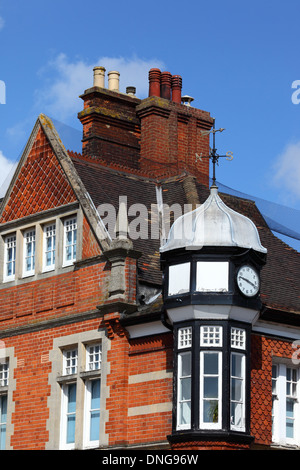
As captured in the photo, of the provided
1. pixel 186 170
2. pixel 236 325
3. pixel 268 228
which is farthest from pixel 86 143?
pixel 236 325

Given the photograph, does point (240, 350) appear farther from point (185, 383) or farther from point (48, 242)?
point (48, 242)

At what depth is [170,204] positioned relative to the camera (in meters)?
38.7

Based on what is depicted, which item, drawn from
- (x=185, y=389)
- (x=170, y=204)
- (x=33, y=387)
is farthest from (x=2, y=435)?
(x=170, y=204)

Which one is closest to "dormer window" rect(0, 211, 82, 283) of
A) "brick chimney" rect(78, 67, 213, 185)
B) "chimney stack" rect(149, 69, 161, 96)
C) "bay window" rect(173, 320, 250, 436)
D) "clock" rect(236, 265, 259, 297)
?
"brick chimney" rect(78, 67, 213, 185)

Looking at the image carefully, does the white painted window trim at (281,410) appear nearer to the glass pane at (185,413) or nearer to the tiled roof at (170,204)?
the tiled roof at (170,204)

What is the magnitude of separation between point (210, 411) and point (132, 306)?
456 centimetres

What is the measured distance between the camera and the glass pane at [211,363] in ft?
100

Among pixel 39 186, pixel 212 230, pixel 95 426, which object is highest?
pixel 39 186

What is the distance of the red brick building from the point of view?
101 ft

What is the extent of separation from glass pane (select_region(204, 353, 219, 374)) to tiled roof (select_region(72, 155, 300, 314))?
3139 mm

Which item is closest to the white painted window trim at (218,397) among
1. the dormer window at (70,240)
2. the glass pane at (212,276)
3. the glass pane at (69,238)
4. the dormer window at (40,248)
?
the glass pane at (212,276)

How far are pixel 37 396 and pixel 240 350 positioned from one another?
738 centimetres

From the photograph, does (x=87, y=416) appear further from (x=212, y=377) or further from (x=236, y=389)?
(x=236, y=389)

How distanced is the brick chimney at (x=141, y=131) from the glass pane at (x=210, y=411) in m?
12.6
